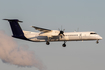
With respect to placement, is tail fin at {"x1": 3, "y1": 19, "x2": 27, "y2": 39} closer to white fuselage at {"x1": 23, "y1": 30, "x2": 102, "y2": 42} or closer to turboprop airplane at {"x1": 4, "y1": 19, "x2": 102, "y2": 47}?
turboprop airplane at {"x1": 4, "y1": 19, "x2": 102, "y2": 47}

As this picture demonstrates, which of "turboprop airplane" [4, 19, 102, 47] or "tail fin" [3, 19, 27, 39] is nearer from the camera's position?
"turboprop airplane" [4, 19, 102, 47]

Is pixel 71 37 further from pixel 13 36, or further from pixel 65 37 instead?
pixel 13 36

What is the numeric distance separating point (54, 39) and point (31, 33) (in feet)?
20.7

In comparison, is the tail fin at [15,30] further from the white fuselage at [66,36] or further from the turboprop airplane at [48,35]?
the white fuselage at [66,36]

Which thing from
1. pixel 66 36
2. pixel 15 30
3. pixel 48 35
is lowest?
pixel 66 36

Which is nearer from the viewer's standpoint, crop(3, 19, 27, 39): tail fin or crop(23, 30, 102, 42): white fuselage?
crop(23, 30, 102, 42): white fuselage

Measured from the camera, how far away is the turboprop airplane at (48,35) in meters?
45.3

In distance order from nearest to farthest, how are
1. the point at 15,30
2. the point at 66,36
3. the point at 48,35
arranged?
the point at 66,36 → the point at 48,35 → the point at 15,30

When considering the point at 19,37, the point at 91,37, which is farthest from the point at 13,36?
the point at 91,37

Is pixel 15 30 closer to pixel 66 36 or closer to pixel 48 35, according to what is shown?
pixel 48 35

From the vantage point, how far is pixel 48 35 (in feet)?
152

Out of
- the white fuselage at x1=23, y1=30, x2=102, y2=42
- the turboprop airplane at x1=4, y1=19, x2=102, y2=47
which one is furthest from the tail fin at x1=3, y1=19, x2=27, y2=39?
the white fuselage at x1=23, y1=30, x2=102, y2=42

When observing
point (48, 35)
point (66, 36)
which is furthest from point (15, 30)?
point (66, 36)

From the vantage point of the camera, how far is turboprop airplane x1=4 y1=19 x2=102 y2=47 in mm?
45312
